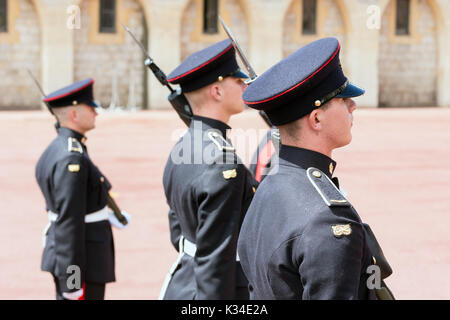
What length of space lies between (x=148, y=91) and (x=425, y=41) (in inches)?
401

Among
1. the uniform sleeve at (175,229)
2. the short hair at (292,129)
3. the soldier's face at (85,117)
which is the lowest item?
the uniform sleeve at (175,229)

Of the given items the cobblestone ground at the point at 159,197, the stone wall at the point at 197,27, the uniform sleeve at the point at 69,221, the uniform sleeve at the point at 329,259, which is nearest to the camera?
the uniform sleeve at the point at 329,259

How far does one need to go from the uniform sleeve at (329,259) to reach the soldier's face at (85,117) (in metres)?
3.03

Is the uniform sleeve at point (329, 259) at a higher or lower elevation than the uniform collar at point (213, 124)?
lower

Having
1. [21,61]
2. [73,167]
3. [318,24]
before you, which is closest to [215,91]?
[73,167]

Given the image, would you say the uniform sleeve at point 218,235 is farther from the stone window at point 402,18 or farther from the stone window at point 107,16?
the stone window at point 402,18

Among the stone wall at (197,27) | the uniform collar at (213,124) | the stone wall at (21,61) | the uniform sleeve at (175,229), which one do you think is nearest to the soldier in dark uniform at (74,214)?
the uniform sleeve at (175,229)

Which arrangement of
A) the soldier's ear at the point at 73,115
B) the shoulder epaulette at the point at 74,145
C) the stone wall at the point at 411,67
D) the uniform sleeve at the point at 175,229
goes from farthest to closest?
the stone wall at the point at 411,67
the soldier's ear at the point at 73,115
the shoulder epaulette at the point at 74,145
the uniform sleeve at the point at 175,229

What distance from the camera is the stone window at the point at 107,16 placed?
22016 mm

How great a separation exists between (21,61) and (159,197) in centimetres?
1365

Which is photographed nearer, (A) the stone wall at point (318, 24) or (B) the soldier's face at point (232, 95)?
(B) the soldier's face at point (232, 95)

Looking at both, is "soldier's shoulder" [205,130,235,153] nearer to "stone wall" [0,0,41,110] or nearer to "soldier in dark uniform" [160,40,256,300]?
"soldier in dark uniform" [160,40,256,300]

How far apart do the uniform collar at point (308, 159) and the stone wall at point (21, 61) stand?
20.2m

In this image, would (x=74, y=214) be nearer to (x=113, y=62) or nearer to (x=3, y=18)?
(x=113, y=62)
